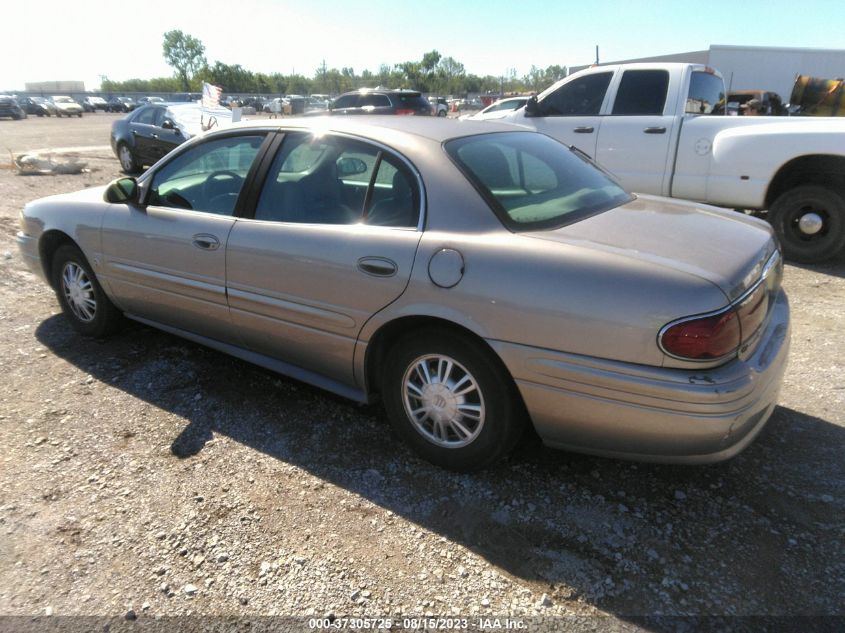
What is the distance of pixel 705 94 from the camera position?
6.80 meters

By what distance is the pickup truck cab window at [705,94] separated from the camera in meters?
6.61

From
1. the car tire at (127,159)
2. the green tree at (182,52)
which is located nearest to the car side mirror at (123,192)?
the car tire at (127,159)

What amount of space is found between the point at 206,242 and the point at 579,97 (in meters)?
5.37

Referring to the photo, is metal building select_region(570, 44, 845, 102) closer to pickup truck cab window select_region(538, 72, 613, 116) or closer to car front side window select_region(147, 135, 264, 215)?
pickup truck cab window select_region(538, 72, 613, 116)

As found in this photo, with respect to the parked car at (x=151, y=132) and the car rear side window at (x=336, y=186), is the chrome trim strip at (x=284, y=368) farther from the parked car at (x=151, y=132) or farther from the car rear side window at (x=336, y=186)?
the parked car at (x=151, y=132)

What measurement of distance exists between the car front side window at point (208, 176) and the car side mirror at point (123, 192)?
11cm

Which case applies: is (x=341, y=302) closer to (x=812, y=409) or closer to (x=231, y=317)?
(x=231, y=317)

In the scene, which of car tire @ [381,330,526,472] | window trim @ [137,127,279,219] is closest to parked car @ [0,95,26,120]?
window trim @ [137,127,279,219]

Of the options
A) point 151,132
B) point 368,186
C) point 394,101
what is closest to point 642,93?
point 368,186

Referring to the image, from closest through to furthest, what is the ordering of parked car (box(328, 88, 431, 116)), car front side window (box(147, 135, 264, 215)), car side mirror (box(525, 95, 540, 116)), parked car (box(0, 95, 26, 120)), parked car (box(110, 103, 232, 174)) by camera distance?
car front side window (box(147, 135, 264, 215)) → car side mirror (box(525, 95, 540, 116)) → parked car (box(110, 103, 232, 174)) → parked car (box(328, 88, 431, 116)) → parked car (box(0, 95, 26, 120))

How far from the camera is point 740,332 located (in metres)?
2.23

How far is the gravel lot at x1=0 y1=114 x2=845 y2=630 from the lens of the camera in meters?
2.14

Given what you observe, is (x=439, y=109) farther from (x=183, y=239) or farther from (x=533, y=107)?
(x=183, y=239)

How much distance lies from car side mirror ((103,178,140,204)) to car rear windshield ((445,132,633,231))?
84.3 inches
